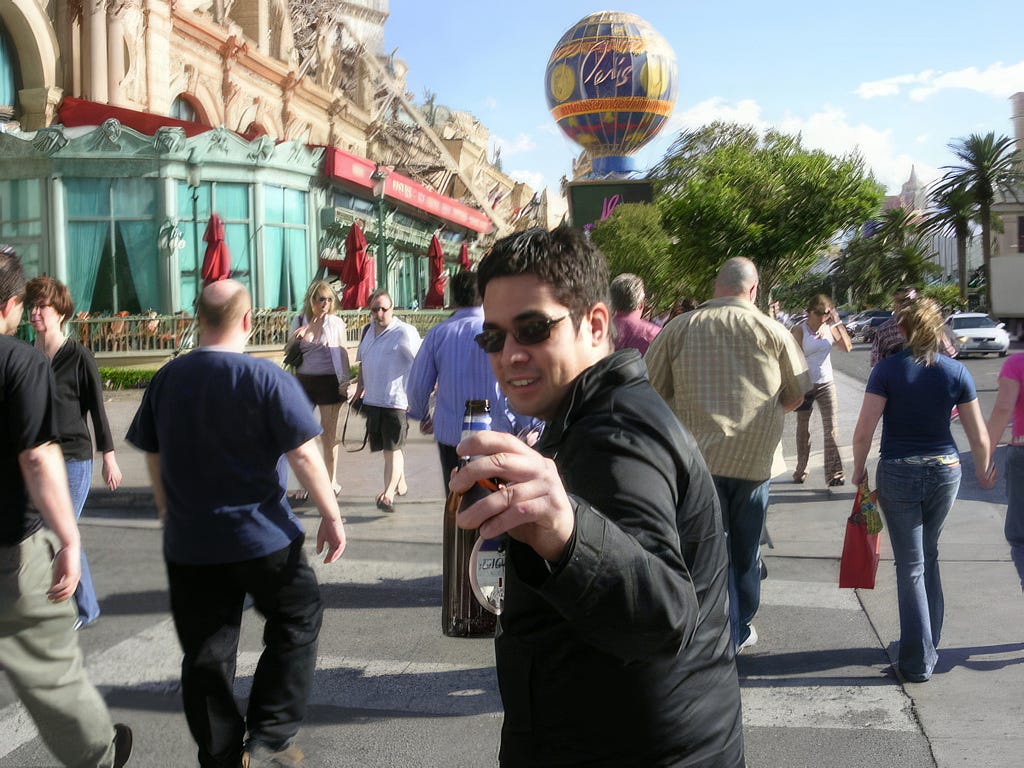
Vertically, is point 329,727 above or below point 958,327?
below

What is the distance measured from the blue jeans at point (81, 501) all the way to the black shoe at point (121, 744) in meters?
2.19

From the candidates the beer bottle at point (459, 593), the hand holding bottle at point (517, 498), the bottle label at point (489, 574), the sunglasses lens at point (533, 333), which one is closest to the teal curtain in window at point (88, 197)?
the beer bottle at point (459, 593)

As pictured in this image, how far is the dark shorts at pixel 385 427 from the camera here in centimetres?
901

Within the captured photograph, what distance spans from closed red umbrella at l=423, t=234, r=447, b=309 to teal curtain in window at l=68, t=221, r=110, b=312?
976cm

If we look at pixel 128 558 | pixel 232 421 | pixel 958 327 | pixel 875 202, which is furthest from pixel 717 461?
pixel 958 327

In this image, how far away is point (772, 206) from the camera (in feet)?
75.5

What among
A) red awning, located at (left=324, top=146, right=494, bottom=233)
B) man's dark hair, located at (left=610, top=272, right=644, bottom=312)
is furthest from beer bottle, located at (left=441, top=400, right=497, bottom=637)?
red awning, located at (left=324, top=146, right=494, bottom=233)

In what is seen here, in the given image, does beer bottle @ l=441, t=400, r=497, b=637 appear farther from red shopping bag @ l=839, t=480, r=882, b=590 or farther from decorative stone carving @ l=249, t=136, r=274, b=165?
decorative stone carving @ l=249, t=136, r=274, b=165

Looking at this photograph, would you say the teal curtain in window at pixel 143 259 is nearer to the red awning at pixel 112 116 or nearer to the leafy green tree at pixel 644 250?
the red awning at pixel 112 116

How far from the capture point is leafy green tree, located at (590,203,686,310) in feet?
111

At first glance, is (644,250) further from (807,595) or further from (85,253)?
(807,595)

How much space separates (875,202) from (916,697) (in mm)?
20070

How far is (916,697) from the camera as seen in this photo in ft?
15.9

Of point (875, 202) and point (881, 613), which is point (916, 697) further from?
point (875, 202)
